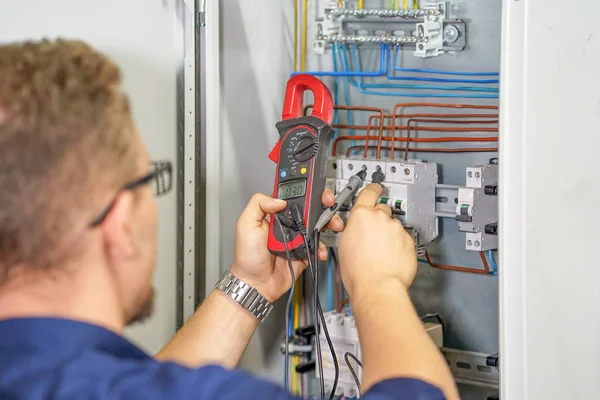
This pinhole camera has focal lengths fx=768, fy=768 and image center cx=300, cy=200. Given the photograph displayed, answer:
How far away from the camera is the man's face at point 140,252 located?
3.27ft

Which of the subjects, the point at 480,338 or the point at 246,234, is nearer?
the point at 246,234

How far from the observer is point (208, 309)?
1492mm

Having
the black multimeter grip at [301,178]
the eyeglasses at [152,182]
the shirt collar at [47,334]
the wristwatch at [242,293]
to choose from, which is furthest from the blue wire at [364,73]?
the shirt collar at [47,334]

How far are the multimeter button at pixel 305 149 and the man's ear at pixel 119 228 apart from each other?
1.90 feet

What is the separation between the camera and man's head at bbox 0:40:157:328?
34.3 inches

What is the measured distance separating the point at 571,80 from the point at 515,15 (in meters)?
0.17

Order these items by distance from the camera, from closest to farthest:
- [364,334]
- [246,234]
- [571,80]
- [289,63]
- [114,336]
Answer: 1. [114,336]
2. [364,334]
3. [571,80]
4. [246,234]
5. [289,63]

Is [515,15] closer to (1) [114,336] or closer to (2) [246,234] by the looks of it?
(2) [246,234]

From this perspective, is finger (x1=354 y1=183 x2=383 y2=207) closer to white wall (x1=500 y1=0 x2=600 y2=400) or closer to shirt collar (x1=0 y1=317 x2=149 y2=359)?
white wall (x1=500 y1=0 x2=600 y2=400)

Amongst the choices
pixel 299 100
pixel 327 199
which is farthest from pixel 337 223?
pixel 299 100

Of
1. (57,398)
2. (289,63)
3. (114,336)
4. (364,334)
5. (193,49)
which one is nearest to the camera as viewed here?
A: (57,398)

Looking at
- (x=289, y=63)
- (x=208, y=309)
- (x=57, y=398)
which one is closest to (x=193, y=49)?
(x=289, y=63)

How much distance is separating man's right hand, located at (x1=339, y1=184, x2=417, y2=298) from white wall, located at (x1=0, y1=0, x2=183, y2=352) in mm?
541

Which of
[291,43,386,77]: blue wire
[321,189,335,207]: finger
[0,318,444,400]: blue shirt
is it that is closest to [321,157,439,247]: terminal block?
[321,189,335,207]: finger
